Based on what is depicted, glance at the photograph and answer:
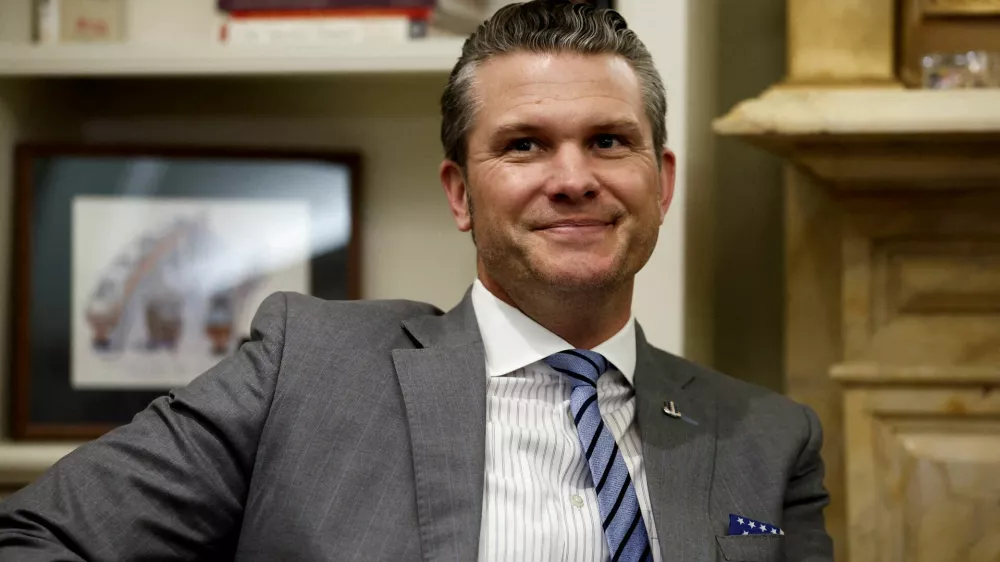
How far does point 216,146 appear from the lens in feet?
6.29

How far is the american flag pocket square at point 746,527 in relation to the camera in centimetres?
133

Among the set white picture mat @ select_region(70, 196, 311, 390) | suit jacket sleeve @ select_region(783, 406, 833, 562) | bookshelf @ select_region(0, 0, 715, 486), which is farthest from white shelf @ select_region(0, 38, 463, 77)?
suit jacket sleeve @ select_region(783, 406, 833, 562)

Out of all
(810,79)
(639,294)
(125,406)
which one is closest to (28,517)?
(125,406)

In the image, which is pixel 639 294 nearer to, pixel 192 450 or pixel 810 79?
pixel 810 79

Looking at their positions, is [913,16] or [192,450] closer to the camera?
[192,450]

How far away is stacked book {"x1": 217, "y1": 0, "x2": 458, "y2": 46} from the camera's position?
1.72 metres

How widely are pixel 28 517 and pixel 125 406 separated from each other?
74cm

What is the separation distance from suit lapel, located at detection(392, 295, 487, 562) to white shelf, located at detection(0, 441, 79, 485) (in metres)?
0.72

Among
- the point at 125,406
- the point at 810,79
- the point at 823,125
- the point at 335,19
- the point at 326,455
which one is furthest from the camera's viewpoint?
the point at 125,406

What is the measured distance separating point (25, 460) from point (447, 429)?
0.84 m

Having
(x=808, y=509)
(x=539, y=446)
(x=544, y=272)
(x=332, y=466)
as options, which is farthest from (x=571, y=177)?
(x=808, y=509)

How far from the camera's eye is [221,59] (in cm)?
173

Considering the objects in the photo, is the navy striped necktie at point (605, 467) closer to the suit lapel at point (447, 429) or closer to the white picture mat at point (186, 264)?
the suit lapel at point (447, 429)

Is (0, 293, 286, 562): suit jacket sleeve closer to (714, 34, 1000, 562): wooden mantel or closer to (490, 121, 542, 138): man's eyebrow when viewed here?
(490, 121, 542, 138): man's eyebrow
